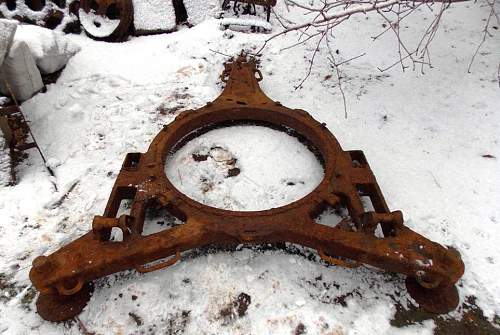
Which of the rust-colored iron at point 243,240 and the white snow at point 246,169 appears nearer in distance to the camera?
the rust-colored iron at point 243,240

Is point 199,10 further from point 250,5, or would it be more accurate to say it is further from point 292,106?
point 292,106

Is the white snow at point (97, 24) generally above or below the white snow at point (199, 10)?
below

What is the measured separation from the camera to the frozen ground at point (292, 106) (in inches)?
72.6

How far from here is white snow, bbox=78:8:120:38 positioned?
12.5ft

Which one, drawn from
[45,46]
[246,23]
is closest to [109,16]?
[45,46]

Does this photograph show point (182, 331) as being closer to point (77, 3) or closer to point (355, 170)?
point (355, 170)

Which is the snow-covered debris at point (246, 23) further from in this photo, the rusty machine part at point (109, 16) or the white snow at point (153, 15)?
the rusty machine part at point (109, 16)

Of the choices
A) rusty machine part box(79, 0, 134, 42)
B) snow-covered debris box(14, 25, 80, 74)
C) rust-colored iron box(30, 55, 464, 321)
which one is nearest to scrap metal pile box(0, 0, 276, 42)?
rusty machine part box(79, 0, 134, 42)

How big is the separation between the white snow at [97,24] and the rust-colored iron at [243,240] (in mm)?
2200

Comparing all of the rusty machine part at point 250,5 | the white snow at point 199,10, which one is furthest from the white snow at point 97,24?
the rusty machine part at point 250,5

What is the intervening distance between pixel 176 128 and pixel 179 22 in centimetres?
211

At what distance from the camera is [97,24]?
152 inches

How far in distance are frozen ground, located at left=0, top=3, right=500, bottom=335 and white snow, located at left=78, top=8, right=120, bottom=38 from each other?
0.11 metres

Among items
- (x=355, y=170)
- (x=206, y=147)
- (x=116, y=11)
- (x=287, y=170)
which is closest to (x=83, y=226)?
(x=206, y=147)
